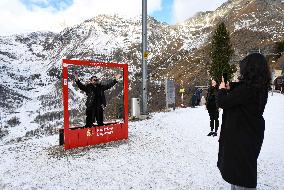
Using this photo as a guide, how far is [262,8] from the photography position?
605 feet

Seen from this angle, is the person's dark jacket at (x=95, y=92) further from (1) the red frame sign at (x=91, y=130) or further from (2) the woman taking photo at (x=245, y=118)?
(2) the woman taking photo at (x=245, y=118)

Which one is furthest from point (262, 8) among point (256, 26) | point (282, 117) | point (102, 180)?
point (102, 180)

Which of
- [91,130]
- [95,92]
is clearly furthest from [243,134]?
[95,92]

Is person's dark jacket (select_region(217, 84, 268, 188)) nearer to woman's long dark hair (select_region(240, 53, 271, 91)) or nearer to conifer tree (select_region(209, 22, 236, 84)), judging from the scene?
woman's long dark hair (select_region(240, 53, 271, 91))

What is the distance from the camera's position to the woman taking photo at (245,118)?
401cm

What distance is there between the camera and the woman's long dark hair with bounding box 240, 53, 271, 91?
3990mm

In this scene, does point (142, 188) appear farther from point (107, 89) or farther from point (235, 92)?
point (107, 89)

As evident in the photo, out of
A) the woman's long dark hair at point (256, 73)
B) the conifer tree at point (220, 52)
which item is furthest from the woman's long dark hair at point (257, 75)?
the conifer tree at point (220, 52)

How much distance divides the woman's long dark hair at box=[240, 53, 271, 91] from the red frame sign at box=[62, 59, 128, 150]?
622 centimetres

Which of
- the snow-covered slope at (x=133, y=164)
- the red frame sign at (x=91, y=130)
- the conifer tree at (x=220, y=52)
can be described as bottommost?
the snow-covered slope at (x=133, y=164)

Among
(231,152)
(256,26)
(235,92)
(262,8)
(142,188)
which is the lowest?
(142,188)

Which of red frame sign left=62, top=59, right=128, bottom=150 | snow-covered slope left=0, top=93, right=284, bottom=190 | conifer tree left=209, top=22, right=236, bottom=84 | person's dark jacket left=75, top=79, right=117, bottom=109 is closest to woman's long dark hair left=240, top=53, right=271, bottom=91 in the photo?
snow-covered slope left=0, top=93, right=284, bottom=190

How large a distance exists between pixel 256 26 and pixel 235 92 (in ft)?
504

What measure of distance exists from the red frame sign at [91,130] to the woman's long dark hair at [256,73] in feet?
20.4
